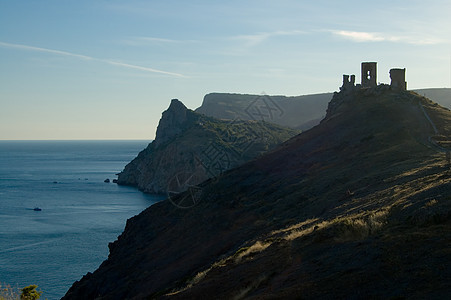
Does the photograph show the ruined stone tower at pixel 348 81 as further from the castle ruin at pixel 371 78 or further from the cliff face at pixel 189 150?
the cliff face at pixel 189 150

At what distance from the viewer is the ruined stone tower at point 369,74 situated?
192 feet

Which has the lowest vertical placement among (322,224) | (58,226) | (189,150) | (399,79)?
(58,226)

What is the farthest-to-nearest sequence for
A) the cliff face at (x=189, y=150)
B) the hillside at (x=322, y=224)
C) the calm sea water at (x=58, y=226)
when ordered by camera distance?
1. the cliff face at (x=189, y=150)
2. the calm sea water at (x=58, y=226)
3. the hillside at (x=322, y=224)

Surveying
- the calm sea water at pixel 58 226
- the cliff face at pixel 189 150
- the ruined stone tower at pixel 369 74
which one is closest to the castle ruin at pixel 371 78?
the ruined stone tower at pixel 369 74

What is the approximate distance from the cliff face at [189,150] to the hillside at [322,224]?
75.2 meters

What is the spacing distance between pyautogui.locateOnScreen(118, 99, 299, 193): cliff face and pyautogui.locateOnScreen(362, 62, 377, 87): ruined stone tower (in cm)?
6999

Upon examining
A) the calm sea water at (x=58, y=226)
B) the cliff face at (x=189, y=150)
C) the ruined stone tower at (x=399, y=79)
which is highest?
the ruined stone tower at (x=399, y=79)

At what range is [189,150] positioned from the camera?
14225cm

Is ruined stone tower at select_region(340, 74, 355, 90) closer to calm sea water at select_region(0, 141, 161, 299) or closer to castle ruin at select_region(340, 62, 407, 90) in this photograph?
castle ruin at select_region(340, 62, 407, 90)

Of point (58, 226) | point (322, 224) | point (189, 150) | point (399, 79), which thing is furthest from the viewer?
point (189, 150)

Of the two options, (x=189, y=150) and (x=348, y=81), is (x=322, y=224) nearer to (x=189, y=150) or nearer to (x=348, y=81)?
(x=348, y=81)

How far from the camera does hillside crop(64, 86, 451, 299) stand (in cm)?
1382

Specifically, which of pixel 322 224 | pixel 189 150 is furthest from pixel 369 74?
pixel 189 150

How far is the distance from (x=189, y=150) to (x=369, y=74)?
288ft
